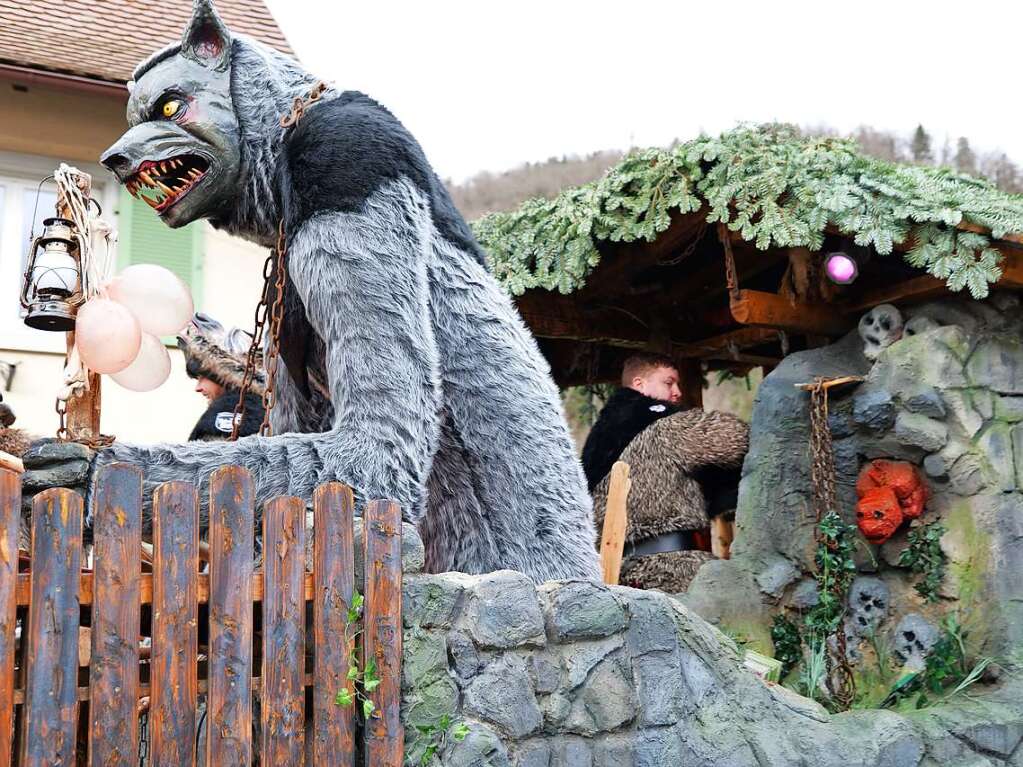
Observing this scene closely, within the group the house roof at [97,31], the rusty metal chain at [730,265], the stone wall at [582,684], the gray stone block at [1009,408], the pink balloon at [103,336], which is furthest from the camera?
the house roof at [97,31]

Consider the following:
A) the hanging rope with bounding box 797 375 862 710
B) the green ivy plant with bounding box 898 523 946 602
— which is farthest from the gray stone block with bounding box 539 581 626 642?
the green ivy plant with bounding box 898 523 946 602

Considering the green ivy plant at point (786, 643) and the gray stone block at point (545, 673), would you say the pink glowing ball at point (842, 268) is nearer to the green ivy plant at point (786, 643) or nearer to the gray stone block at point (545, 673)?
the green ivy plant at point (786, 643)

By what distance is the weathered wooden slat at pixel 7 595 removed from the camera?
2137mm

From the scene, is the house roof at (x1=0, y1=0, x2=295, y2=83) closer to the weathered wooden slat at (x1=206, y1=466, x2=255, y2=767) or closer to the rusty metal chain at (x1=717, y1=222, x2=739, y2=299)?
the rusty metal chain at (x1=717, y1=222, x2=739, y2=299)

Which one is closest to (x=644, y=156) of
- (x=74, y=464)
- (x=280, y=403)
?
(x=280, y=403)

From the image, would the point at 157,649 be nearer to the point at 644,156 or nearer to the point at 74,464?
the point at 74,464

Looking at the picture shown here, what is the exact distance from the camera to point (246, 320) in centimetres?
880

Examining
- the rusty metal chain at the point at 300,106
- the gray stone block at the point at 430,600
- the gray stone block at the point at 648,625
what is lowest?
the gray stone block at the point at 648,625

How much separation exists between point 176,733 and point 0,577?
0.44 m

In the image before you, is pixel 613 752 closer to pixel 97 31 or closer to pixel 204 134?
pixel 204 134

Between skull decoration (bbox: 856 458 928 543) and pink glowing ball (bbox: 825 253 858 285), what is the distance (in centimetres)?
86

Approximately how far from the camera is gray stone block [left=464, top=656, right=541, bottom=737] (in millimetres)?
2668

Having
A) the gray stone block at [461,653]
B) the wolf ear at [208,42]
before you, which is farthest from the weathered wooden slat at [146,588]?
the wolf ear at [208,42]

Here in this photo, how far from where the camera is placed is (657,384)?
641 centimetres
